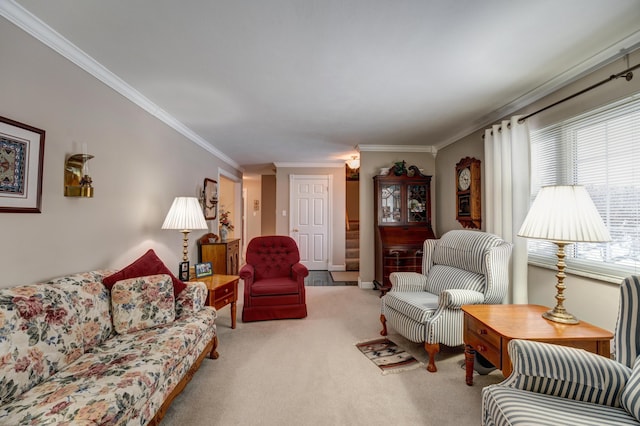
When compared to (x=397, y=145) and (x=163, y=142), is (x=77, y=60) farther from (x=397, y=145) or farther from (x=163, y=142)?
(x=397, y=145)

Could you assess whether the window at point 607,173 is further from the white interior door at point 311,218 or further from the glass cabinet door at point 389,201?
the white interior door at point 311,218

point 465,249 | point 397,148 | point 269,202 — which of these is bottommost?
point 465,249

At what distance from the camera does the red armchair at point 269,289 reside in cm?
317

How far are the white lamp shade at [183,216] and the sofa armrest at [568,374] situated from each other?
106 inches

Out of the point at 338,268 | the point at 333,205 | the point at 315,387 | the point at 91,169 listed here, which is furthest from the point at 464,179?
the point at 91,169

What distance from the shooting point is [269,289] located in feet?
10.4

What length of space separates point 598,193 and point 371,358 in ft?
7.11

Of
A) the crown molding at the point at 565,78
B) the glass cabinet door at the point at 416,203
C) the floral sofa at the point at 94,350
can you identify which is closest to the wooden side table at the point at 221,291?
the floral sofa at the point at 94,350

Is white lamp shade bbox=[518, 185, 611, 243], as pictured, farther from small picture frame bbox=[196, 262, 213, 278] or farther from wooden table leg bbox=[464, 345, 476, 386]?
small picture frame bbox=[196, 262, 213, 278]

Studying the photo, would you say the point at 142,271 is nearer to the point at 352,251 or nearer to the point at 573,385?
the point at 573,385

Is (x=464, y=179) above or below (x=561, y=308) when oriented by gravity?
above

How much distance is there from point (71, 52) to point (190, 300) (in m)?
1.91

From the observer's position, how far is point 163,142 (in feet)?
10.2

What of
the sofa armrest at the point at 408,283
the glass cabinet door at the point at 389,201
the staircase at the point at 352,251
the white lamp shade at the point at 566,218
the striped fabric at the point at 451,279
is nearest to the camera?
the white lamp shade at the point at 566,218
